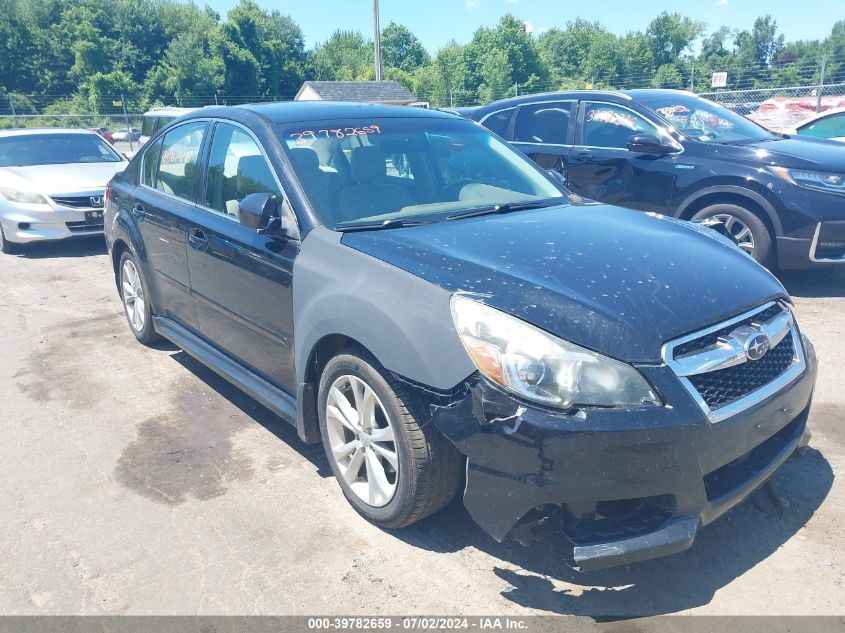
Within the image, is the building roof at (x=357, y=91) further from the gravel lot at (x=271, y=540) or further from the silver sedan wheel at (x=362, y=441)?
the silver sedan wheel at (x=362, y=441)

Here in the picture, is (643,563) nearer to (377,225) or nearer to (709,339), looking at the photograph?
(709,339)

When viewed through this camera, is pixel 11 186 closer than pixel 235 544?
No

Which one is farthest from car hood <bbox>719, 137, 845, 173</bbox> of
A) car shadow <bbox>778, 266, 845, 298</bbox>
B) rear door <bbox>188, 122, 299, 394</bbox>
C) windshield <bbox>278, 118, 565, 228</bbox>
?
rear door <bbox>188, 122, 299, 394</bbox>

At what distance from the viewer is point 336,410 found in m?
3.15

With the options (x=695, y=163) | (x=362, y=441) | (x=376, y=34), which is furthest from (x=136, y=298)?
(x=376, y=34)

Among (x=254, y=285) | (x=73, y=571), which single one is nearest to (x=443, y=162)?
(x=254, y=285)

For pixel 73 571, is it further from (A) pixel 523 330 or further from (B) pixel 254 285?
(A) pixel 523 330

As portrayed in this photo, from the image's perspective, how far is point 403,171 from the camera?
150 inches

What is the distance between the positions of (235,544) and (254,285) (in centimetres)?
127

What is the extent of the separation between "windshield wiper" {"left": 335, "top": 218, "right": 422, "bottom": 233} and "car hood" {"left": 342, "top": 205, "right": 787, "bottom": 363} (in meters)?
0.06

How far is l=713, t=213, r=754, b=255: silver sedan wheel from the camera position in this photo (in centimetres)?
631

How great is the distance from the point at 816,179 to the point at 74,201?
8.41 meters

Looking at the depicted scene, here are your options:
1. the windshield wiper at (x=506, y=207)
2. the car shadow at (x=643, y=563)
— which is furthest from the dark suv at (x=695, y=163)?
the car shadow at (x=643, y=563)

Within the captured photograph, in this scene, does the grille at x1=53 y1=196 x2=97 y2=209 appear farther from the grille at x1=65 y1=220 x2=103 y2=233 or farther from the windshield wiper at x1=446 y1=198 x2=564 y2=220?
the windshield wiper at x1=446 y1=198 x2=564 y2=220
